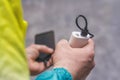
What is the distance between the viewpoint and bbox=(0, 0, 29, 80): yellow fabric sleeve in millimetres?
294

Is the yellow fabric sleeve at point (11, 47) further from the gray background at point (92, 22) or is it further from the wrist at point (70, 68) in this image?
the gray background at point (92, 22)

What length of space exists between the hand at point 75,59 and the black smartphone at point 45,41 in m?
0.03

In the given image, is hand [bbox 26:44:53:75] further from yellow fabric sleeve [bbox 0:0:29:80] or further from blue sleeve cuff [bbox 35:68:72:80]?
yellow fabric sleeve [bbox 0:0:29:80]

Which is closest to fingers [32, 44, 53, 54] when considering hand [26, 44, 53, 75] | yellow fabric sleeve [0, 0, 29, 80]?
hand [26, 44, 53, 75]

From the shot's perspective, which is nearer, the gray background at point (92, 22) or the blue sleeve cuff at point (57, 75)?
the blue sleeve cuff at point (57, 75)

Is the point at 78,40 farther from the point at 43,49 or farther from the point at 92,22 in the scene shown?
the point at 92,22

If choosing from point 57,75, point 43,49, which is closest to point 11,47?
point 57,75

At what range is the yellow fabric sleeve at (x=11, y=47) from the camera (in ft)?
0.96

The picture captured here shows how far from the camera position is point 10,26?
1.00 feet

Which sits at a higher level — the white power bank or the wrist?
the white power bank

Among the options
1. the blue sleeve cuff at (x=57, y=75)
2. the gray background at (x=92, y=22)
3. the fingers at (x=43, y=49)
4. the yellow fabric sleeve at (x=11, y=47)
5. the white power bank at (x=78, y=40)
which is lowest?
the gray background at (x=92, y=22)

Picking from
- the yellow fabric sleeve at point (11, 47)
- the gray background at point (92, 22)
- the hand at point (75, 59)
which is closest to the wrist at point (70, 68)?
the hand at point (75, 59)

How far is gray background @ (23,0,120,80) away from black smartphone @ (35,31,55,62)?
0.67m

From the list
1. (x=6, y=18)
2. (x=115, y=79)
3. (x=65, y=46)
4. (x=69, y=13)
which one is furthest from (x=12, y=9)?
(x=69, y=13)
